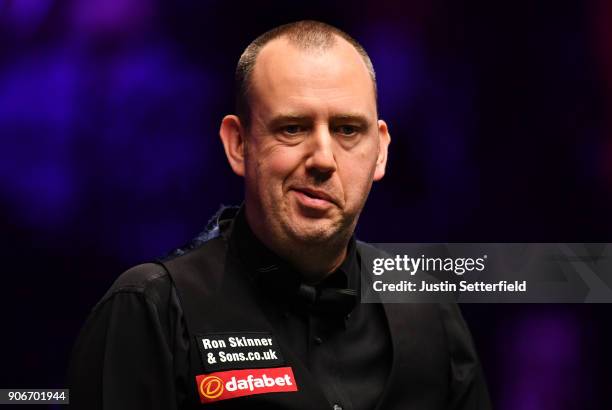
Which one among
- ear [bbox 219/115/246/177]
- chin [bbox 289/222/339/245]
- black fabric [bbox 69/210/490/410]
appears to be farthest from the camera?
ear [bbox 219/115/246/177]

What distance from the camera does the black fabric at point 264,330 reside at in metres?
2.04

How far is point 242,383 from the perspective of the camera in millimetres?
2090

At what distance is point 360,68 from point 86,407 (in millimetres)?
905

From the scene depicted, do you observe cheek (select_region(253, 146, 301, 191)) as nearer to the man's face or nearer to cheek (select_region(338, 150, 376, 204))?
the man's face

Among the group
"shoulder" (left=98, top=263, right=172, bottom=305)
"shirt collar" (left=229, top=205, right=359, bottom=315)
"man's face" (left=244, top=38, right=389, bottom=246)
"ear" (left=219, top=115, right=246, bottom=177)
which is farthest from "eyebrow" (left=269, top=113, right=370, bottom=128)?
"shoulder" (left=98, top=263, right=172, bottom=305)

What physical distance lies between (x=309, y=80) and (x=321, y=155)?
0.53 ft

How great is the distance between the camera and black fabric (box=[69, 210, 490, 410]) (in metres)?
2.04

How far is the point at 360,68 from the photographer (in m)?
2.24

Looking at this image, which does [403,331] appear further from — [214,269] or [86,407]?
[86,407]

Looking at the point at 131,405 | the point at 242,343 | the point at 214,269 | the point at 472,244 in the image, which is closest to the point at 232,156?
the point at 214,269

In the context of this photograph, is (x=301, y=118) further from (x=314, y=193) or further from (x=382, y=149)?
(x=382, y=149)

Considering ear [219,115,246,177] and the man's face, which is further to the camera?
ear [219,115,246,177]

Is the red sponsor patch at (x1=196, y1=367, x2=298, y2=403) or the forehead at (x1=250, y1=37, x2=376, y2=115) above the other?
the forehead at (x1=250, y1=37, x2=376, y2=115)

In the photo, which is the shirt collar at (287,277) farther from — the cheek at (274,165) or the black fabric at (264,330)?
the cheek at (274,165)
